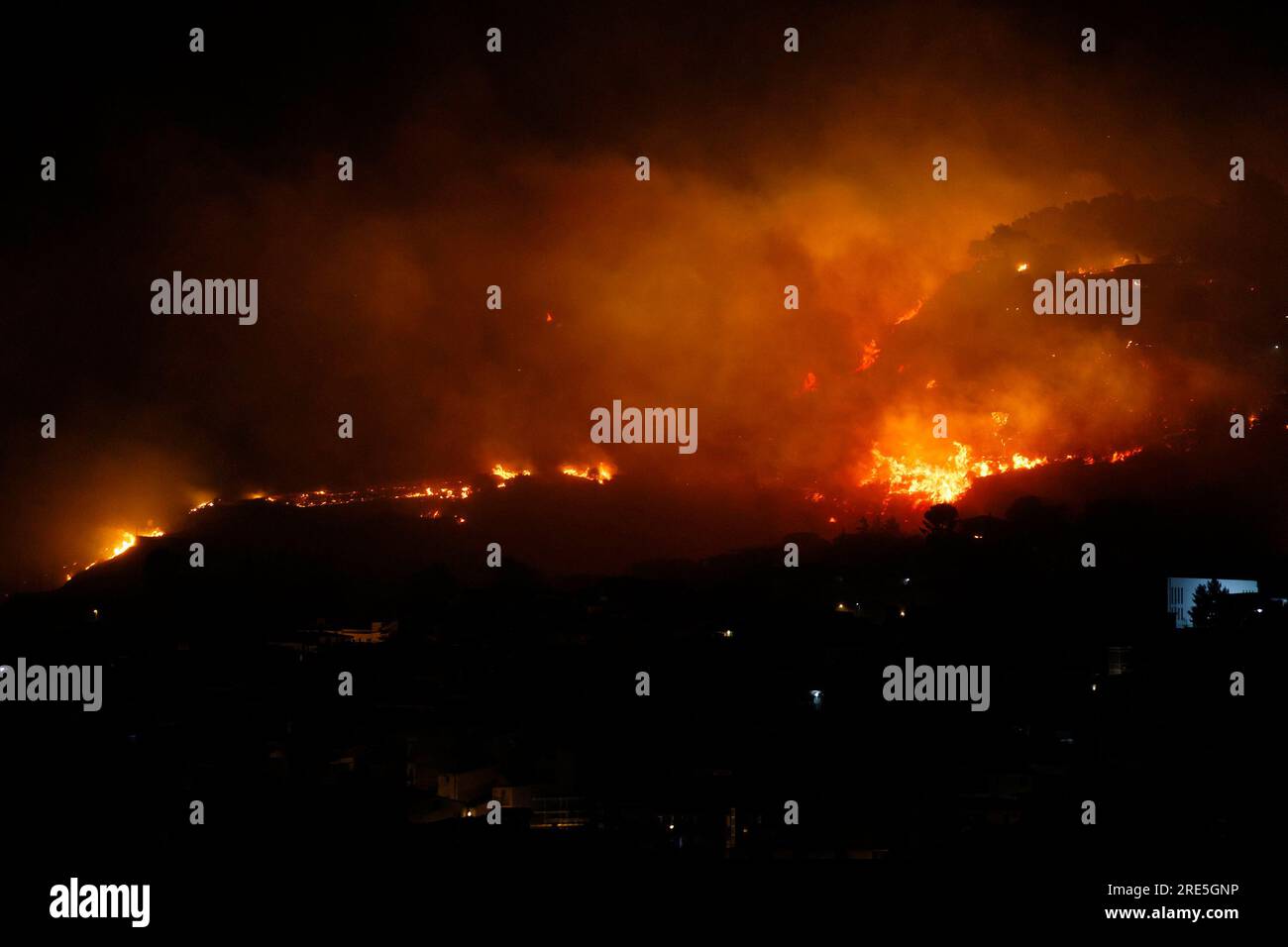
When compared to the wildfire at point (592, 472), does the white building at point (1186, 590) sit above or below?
below

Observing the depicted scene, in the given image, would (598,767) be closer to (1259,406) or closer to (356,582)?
(356,582)

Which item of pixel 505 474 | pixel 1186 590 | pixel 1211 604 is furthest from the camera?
pixel 505 474

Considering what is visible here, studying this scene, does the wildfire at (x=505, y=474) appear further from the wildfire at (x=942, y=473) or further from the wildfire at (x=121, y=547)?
the wildfire at (x=942, y=473)

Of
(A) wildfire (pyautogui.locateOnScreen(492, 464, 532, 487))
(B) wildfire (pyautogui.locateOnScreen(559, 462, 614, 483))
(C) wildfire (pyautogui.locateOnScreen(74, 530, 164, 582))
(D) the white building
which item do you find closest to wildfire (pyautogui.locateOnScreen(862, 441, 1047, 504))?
(B) wildfire (pyautogui.locateOnScreen(559, 462, 614, 483))

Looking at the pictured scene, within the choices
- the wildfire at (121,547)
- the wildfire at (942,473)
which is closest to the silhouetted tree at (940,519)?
the wildfire at (942,473)

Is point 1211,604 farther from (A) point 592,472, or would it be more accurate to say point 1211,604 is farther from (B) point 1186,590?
(A) point 592,472

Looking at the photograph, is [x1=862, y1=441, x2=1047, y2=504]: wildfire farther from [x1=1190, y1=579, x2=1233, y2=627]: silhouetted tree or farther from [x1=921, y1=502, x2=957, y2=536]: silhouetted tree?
[x1=1190, y1=579, x2=1233, y2=627]: silhouetted tree

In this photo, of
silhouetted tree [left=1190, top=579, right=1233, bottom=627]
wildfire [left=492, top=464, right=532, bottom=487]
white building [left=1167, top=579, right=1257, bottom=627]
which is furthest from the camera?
wildfire [left=492, top=464, right=532, bottom=487]

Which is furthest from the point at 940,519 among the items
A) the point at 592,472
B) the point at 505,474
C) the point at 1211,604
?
the point at 505,474
